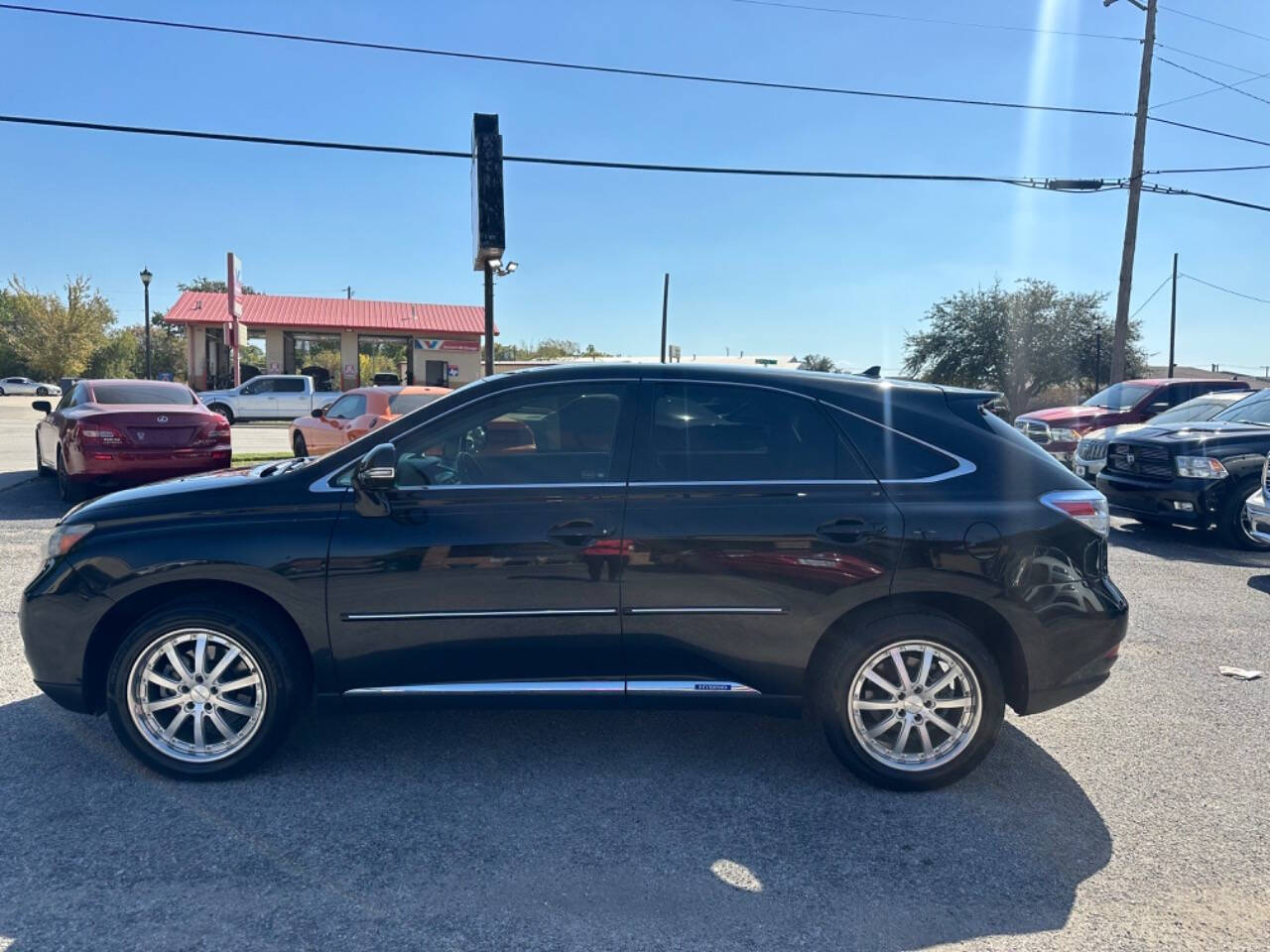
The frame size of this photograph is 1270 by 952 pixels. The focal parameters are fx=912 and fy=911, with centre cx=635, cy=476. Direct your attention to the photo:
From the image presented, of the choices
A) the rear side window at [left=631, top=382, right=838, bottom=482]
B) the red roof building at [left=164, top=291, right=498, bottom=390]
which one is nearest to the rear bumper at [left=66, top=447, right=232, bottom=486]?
the rear side window at [left=631, top=382, right=838, bottom=482]

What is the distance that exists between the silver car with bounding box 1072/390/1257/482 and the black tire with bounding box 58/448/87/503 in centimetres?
1261

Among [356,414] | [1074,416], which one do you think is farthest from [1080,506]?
[1074,416]

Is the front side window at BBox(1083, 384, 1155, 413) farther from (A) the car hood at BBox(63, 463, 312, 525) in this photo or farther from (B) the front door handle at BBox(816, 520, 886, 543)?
(A) the car hood at BBox(63, 463, 312, 525)

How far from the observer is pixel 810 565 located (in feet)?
12.4

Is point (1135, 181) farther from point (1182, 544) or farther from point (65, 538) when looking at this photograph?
point (65, 538)

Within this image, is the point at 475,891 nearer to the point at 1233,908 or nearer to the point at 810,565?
the point at 810,565

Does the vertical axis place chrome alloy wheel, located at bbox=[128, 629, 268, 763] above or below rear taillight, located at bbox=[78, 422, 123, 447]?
below

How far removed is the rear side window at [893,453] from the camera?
3.89m

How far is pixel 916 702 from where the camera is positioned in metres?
3.82

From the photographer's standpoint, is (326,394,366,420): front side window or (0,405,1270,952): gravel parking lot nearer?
(0,405,1270,952): gravel parking lot

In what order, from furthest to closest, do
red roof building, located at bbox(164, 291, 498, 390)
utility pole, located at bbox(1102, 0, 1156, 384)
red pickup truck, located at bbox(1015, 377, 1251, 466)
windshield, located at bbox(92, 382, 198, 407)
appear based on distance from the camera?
red roof building, located at bbox(164, 291, 498, 390) < utility pole, located at bbox(1102, 0, 1156, 384) < red pickup truck, located at bbox(1015, 377, 1251, 466) < windshield, located at bbox(92, 382, 198, 407)

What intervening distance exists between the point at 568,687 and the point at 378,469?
1.20 m

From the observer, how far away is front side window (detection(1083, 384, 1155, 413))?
15.8 metres

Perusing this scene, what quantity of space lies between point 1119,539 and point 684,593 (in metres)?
8.27
